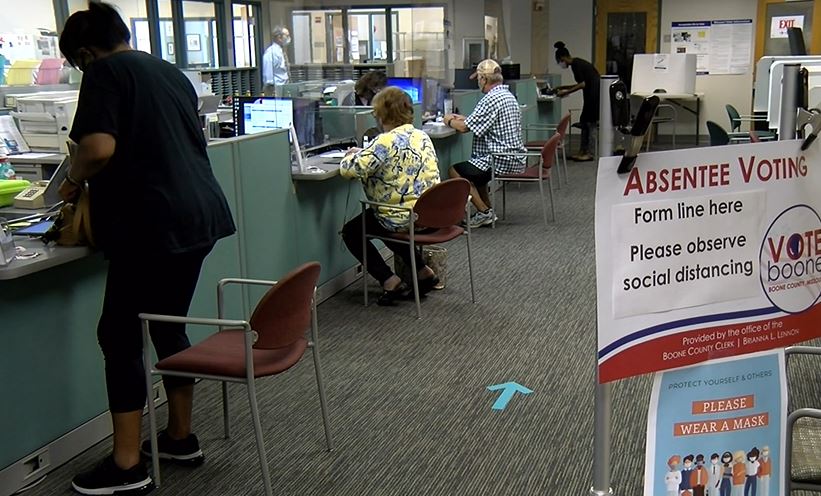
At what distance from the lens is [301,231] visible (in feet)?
13.9

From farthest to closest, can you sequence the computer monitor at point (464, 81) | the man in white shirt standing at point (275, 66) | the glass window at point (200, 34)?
the glass window at point (200, 34), the man in white shirt standing at point (275, 66), the computer monitor at point (464, 81)

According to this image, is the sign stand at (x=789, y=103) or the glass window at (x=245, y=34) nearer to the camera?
the sign stand at (x=789, y=103)

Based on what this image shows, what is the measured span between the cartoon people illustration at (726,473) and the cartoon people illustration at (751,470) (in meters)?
0.03

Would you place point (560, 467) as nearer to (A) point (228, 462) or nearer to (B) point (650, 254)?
(A) point (228, 462)

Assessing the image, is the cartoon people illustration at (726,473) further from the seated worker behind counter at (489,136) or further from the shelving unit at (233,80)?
the shelving unit at (233,80)

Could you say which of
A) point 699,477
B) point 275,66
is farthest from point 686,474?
point 275,66

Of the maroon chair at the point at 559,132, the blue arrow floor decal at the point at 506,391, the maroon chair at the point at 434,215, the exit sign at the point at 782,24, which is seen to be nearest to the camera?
the blue arrow floor decal at the point at 506,391

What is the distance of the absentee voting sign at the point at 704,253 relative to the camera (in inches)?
48.4

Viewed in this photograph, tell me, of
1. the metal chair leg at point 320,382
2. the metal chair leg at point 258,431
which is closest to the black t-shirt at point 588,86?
the metal chair leg at point 320,382

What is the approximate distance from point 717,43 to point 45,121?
962 centimetres

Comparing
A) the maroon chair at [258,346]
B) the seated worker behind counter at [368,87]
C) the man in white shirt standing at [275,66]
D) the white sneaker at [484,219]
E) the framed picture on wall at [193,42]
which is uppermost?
the framed picture on wall at [193,42]

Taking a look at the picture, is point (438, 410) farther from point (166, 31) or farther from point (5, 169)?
point (166, 31)

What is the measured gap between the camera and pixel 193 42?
1044 cm

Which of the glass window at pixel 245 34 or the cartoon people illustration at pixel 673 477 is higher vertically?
the glass window at pixel 245 34
